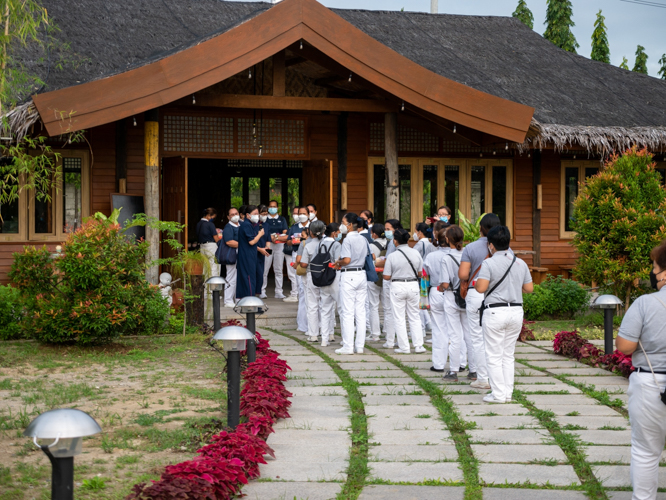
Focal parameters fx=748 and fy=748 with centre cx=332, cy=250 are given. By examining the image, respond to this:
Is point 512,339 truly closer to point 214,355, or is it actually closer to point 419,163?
point 214,355

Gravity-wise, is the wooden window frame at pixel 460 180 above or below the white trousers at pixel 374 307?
above

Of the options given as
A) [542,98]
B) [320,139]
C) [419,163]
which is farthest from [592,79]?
[320,139]

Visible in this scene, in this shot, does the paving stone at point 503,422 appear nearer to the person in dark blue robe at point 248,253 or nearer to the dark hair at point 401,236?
the dark hair at point 401,236

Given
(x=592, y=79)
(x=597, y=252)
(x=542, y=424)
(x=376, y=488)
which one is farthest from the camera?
(x=592, y=79)

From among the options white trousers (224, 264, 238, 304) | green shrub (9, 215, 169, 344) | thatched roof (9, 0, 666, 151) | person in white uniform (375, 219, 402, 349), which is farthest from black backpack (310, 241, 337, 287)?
thatched roof (9, 0, 666, 151)

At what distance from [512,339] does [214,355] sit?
368 centimetres

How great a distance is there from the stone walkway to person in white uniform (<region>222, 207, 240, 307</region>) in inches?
177

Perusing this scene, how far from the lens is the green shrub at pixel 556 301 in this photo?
12188mm

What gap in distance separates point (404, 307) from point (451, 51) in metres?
9.01

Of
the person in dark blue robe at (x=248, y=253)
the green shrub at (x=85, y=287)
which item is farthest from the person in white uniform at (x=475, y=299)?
the person in dark blue robe at (x=248, y=253)

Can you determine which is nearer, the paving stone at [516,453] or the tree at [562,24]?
the paving stone at [516,453]

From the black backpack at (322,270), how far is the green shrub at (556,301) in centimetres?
421

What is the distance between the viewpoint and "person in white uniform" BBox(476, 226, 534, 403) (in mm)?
6551

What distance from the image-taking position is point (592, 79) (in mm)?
16609
